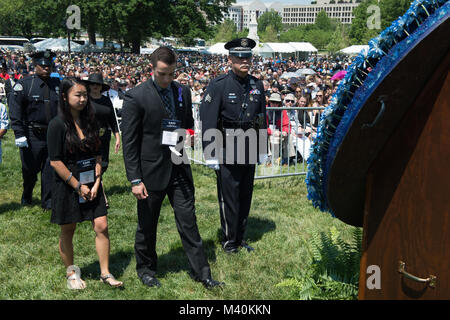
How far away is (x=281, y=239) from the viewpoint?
5402mm

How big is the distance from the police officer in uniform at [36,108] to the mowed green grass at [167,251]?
88 centimetres

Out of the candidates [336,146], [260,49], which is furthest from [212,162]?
[260,49]

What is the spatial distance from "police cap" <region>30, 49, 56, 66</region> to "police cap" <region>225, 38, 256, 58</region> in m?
2.56

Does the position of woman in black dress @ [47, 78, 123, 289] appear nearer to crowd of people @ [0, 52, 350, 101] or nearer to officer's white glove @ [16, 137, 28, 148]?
officer's white glove @ [16, 137, 28, 148]

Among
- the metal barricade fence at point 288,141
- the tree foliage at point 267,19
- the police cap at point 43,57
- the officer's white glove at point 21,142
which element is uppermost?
the tree foliage at point 267,19

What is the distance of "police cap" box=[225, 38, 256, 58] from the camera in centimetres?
475

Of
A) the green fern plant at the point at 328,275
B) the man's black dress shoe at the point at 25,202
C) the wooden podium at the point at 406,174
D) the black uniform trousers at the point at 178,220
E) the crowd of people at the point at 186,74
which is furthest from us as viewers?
the crowd of people at the point at 186,74

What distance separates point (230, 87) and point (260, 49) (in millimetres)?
61002

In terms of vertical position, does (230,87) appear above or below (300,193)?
above

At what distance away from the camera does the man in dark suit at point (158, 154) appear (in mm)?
3824

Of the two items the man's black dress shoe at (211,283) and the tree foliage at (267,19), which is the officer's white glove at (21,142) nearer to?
the man's black dress shoe at (211,283)

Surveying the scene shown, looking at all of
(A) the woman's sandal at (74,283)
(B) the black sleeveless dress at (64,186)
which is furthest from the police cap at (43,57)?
(A) the woman's sandal at (74,283)

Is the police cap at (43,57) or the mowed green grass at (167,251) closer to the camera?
the mowed green grass at (167,251)
